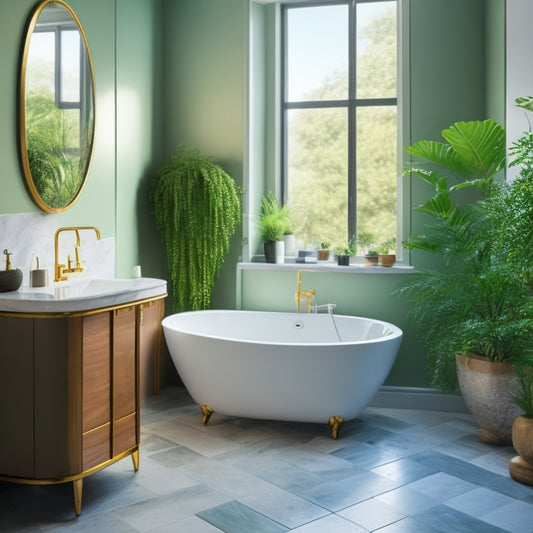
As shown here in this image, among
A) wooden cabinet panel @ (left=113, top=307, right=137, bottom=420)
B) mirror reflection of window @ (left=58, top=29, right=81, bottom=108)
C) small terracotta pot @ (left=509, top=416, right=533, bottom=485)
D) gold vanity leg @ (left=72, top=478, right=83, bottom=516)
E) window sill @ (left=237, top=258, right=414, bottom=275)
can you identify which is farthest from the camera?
window sill @ (left=237, top=258, right=414, bottom=275)

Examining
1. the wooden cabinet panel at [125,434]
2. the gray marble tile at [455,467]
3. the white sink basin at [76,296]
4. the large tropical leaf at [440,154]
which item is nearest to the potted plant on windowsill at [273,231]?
the large tropical leaf at [440,154]

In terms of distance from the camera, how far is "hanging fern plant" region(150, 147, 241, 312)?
476 cm

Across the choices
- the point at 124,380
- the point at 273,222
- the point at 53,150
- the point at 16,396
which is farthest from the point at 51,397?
the point at 273,222

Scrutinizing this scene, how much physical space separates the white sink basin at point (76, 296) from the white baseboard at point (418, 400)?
191cm

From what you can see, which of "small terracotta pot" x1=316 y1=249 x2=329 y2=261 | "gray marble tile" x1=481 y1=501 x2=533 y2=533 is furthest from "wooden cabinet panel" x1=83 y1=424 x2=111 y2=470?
"small terracotta pot" x1=316 y1=249 x2=329 y2=261

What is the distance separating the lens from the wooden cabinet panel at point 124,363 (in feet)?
10.5

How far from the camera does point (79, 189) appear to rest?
408cm

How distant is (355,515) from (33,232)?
2156mm

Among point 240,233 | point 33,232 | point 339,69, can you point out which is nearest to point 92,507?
point 33,232

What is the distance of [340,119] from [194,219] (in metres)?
1.36

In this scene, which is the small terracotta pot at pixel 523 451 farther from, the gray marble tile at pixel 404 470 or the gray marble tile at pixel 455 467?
the gray marble tile at pixel 404 470

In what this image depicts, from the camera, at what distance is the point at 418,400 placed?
4.67 meters

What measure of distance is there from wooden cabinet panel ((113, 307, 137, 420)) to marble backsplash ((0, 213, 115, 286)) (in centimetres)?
68

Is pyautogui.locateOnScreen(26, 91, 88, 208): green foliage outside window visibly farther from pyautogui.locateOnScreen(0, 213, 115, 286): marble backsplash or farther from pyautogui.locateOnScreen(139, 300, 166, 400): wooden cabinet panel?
pyautogui.locateOnScreen(139, 300, 166, 400): wooden cabinet panel
